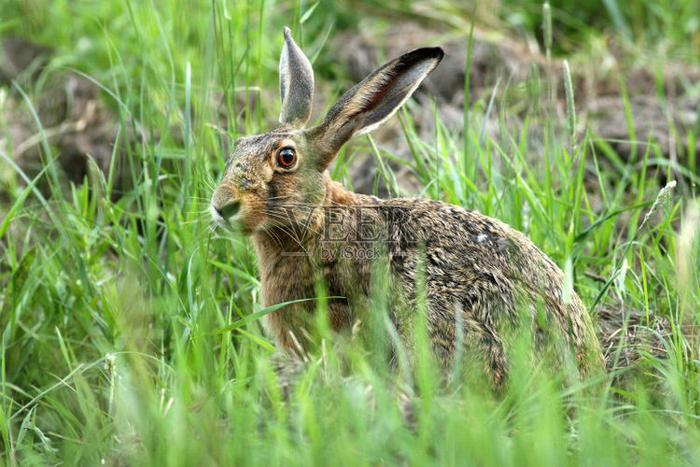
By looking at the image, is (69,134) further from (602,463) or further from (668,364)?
(602,463)

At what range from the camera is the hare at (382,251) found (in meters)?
3.80

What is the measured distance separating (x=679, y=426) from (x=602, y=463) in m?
0.76

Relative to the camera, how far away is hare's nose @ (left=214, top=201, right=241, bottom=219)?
13.2ft

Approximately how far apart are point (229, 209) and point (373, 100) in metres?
0.78

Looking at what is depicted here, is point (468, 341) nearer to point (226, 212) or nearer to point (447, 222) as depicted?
point (447, 222)

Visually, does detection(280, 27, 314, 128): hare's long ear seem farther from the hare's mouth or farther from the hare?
the hare's mouth

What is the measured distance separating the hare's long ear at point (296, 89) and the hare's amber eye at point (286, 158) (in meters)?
0.40

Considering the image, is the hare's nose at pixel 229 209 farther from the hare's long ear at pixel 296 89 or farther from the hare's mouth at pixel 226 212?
the hare's long ear at pixel 296 89

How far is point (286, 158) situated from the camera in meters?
4.27

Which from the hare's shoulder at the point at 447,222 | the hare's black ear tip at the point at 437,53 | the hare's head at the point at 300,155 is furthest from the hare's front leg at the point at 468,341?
the hare's black ear tip at the point at 437,53

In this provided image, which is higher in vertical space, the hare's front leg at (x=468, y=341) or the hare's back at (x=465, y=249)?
the hare's back at (x=465, y=249)

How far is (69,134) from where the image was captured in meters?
6.75

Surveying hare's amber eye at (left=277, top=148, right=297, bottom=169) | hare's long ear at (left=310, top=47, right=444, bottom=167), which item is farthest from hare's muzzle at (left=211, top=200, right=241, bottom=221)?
hare's long ear at (left=310, top=47, right=444, bottom=167)

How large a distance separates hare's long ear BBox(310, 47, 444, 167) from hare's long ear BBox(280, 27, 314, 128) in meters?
0.35
